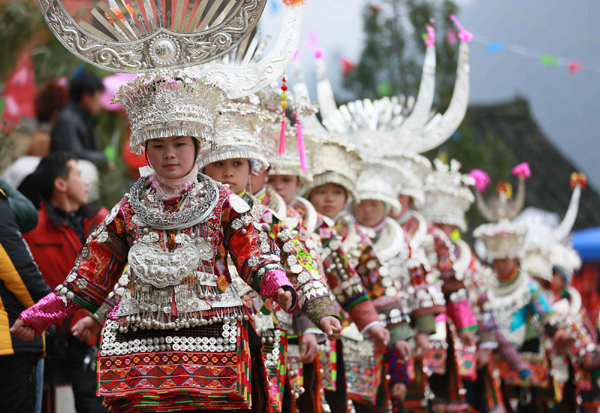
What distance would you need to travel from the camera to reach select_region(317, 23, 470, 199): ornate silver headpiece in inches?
313

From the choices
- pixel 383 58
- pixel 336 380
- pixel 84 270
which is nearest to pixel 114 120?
pixel 336 380

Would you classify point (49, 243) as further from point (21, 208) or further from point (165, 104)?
point (165, 104)

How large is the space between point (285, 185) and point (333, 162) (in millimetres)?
648

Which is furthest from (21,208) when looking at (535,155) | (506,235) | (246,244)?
(535,155)

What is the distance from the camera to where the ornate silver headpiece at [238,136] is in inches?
199

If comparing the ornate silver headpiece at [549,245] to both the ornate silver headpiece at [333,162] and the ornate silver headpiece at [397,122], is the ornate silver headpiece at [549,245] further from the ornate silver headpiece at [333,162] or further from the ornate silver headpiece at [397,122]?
the ornate silver headpiece at [333,162]

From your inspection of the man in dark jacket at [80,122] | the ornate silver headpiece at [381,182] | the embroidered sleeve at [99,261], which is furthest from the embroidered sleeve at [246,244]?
the man in dark jacket at [80,122]

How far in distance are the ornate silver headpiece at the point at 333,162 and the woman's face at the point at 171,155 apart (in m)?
2.47

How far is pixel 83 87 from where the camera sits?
27.9ft

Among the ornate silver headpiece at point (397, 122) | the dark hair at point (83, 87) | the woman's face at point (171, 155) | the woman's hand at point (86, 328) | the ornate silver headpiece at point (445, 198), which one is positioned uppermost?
the dark hair at point (83, 87)

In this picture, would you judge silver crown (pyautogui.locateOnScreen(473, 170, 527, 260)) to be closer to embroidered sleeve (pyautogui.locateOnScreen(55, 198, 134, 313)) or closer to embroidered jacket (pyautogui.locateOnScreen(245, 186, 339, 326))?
embroidered jacket (pyautogui.locateOnScreen(245, 186, 339, 326))

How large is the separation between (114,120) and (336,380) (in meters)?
6.93

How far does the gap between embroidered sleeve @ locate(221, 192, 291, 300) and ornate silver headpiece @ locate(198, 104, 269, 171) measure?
0.85m

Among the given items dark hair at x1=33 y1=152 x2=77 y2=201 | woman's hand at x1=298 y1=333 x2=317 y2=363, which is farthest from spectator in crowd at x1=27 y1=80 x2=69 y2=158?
woman's hand at x1=298 y1=333 x2=317 y2=363
